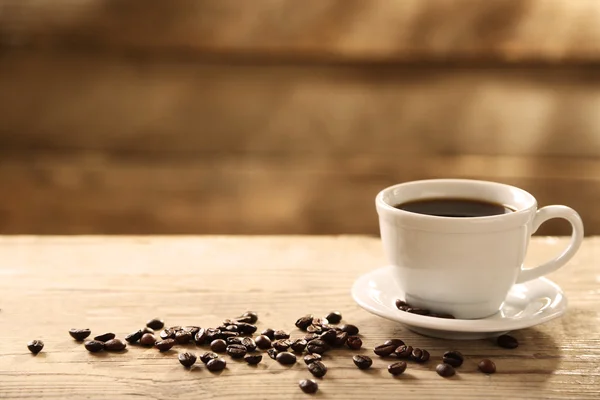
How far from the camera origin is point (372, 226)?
213 cm

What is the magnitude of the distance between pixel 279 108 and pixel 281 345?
1316 millimetres

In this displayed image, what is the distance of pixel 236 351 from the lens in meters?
0.78

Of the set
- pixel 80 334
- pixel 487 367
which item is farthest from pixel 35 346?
pixel 487 367

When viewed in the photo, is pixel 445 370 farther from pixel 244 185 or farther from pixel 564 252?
pixel 244 185

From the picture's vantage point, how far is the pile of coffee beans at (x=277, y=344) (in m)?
0.76

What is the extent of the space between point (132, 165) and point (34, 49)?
15.9 inches

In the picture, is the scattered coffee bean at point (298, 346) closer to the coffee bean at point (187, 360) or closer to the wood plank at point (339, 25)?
the coffee bean at point (187, 360)

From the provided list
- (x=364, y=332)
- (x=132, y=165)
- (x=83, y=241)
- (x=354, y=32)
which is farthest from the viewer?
(x=132, y=165)

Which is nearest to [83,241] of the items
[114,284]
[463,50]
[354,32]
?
[114,284]

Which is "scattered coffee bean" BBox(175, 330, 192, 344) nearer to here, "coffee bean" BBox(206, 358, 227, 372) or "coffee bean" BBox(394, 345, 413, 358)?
"coffee bean" BBox(206, 358, 227, 372)

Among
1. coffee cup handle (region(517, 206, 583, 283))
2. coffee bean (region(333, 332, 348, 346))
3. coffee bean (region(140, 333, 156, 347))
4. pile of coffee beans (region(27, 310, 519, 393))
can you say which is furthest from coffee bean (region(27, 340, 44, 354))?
coffee cup handle (region(517, 206, 583, 283))

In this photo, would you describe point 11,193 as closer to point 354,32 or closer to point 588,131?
point 354,32

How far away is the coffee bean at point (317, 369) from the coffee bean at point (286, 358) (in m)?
0.02

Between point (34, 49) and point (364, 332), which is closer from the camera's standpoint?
point (364, 332)
